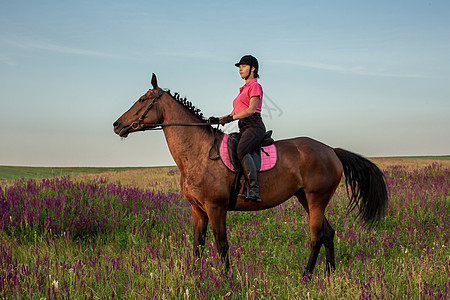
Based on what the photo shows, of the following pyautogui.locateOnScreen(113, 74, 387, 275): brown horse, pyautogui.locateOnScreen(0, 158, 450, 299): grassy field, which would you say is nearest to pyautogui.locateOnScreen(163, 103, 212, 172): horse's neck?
pyautogui.locateOnScreen(113, 74, 387, 275): brown horse

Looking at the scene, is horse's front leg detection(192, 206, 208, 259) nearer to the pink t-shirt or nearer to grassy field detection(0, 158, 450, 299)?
grassy field detection(0, 158, 450, 299)

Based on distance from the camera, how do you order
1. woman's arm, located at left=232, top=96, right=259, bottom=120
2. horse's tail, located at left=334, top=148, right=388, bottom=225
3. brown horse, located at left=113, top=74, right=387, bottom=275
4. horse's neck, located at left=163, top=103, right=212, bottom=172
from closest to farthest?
brown horse, located at left=113, top=74, right=387, bottom=275
woman's arm, located at left=232, top=96, right=259, bottom=120
horse's neck, located at left=163, top=103, right=212, bottom=172
horse's tail, located at left=334, top=148, right=388, bottom=225

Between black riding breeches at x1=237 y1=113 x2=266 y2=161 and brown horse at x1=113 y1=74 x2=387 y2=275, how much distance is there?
0.36m

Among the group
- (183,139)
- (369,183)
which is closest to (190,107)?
(183,139)

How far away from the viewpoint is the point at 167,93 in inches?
213

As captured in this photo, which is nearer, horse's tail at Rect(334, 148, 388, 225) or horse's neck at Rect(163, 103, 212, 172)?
horse's neck at Rect(163, 103, 212, 172)

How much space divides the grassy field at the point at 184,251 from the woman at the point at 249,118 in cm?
116

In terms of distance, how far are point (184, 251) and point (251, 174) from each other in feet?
6.15

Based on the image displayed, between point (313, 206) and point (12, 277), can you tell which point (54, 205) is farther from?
point (313, 206)

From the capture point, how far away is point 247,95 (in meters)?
5.36

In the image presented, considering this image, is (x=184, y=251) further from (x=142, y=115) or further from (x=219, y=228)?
(x=142, y=115)

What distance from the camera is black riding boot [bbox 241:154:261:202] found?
521 centimetres

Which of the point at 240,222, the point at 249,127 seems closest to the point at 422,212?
the point at 240,222

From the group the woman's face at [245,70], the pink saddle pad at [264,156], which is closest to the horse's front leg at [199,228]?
the pink saddle pad at [264,156]
